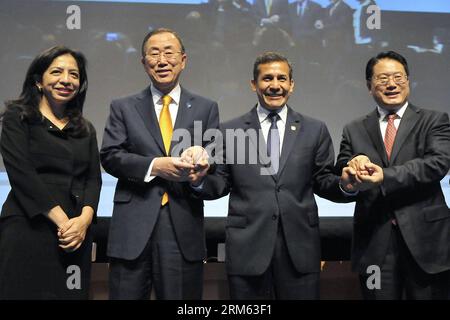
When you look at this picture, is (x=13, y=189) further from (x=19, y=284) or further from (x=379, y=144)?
A: (x=379, y=144)

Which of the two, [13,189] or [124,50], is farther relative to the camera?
[124,50]

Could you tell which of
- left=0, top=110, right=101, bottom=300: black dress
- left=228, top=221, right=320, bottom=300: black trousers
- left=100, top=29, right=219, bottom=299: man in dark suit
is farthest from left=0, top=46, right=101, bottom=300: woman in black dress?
left=228, top=221, right=320, bottom=300: black trousers

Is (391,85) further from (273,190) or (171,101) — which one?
(171,101)

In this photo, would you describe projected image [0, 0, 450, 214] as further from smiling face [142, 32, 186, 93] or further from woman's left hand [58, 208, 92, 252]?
woman's left hand [58, 208, 92, 252]

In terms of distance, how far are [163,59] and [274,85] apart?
536mm

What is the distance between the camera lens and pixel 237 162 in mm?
2682

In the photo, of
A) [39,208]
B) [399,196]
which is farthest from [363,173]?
[39,208]

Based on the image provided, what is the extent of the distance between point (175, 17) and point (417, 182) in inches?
84.5

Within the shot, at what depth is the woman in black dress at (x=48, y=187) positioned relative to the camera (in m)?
2.39

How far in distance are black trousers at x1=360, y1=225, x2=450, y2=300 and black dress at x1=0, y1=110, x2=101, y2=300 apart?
4.41 feet

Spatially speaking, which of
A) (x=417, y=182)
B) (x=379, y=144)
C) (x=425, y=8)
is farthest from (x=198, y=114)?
(x=425, y=8)

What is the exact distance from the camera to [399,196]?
2.65 meters

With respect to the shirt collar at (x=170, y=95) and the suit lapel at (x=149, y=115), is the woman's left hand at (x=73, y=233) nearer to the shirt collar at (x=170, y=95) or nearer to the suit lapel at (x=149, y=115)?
the suit lapel at (x=149, y=115)

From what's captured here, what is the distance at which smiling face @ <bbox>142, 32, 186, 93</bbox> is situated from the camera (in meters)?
2.62
